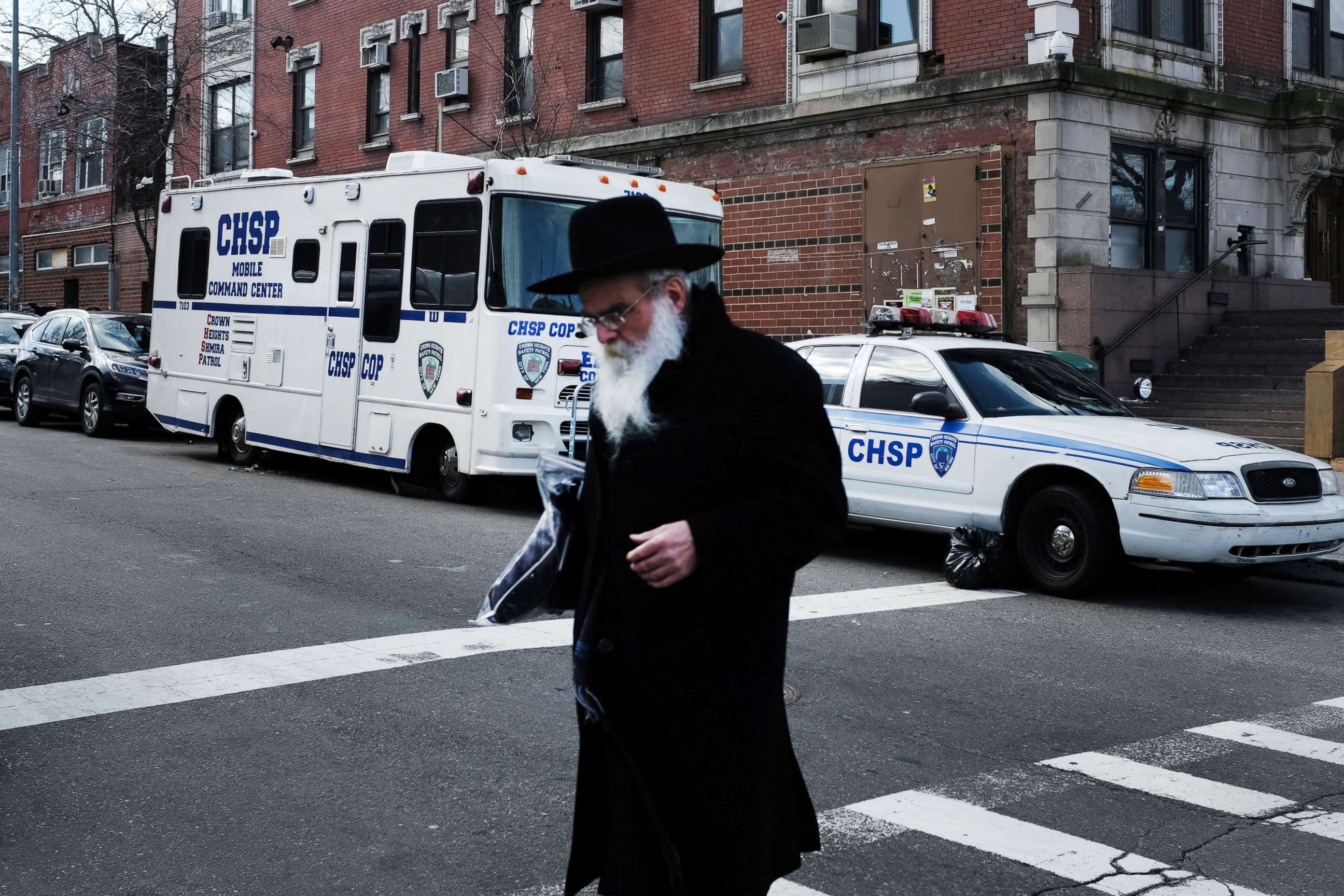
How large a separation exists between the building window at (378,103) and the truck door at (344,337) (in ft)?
49.2

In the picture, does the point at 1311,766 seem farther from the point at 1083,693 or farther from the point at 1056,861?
the point at 1056,861

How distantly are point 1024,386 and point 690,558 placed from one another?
785cm

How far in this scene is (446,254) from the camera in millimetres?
13484

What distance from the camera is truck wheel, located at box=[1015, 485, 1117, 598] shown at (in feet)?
30.5

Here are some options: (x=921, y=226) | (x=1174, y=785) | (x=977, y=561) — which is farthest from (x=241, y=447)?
(x=1174, y=785)

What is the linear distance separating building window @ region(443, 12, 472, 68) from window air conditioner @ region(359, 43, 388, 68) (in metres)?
1.77

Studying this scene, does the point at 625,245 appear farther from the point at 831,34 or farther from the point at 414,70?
the point at 414,70

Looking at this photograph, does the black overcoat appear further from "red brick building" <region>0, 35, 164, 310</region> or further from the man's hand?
"red brick building" <region>0, 35, 164, 310</region>

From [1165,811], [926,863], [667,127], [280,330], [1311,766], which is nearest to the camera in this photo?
[926,863]

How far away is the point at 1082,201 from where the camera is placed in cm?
1838

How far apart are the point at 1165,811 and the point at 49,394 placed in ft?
63.6

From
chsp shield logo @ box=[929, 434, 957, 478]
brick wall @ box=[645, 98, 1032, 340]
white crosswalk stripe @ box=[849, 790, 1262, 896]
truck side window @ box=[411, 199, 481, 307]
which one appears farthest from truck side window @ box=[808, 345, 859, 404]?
brick wall @ box=[645, 98, 1032, 340]

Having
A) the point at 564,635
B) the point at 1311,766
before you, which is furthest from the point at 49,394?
the point at 1311,766

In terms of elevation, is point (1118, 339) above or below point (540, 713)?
above
